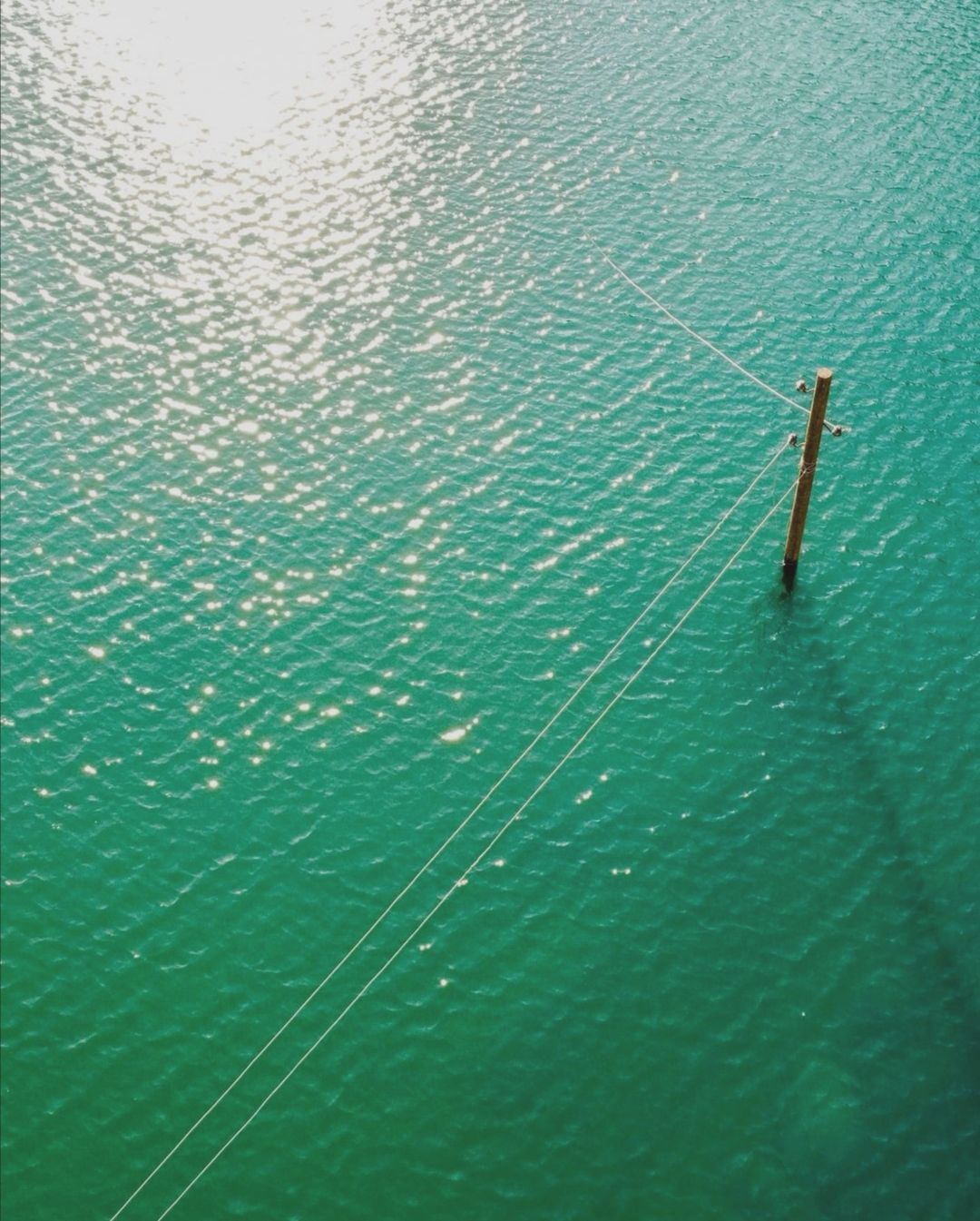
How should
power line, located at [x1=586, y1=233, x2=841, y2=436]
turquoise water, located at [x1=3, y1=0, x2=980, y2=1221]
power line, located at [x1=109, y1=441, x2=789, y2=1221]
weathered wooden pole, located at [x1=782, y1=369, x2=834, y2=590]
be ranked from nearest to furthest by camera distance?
power line, located at [x1=109, y1=441, x2=789, y2=1221]
turquoise water, located at [x1=3, y1=0, x2=980, y2=1221]
weathered wooden pole, located at [x1=782, y1=369, x2=834, y2=590]
power line, located at [x1=586, y1=233, x2=841, y2=436]

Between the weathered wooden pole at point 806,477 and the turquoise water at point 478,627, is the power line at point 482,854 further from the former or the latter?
the weathered wooden pole at point 806,477

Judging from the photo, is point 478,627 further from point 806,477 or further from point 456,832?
point 806,477

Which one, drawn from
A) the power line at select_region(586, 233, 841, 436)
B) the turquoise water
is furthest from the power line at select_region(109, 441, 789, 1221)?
the power line at select_region(586, 233, 841, 436)

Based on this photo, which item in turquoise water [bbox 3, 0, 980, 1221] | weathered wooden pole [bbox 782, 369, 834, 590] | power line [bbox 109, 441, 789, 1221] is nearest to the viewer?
power line [bbox 109, 441, 789, 1221]

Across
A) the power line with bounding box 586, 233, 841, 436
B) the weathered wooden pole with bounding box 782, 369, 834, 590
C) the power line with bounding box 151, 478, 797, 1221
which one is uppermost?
the power line with bounding box 586, 233, 841, 436

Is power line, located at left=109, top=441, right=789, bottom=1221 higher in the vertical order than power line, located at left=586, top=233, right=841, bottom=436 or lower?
lower

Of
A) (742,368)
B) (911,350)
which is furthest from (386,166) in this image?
(911,350)

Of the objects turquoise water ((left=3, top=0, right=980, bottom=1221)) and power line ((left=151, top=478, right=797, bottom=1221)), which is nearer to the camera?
power line ((left=151, top=478, right=797, bottom=1221))

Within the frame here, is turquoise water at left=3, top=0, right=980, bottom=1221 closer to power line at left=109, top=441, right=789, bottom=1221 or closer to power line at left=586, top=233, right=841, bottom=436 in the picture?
power line at left=109, top=441, right=789, bottom=1221

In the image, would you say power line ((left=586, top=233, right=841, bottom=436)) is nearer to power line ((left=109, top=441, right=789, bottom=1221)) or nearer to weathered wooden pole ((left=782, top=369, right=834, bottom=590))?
power line ((left=109, top=441, right=789, bottom=1221))
